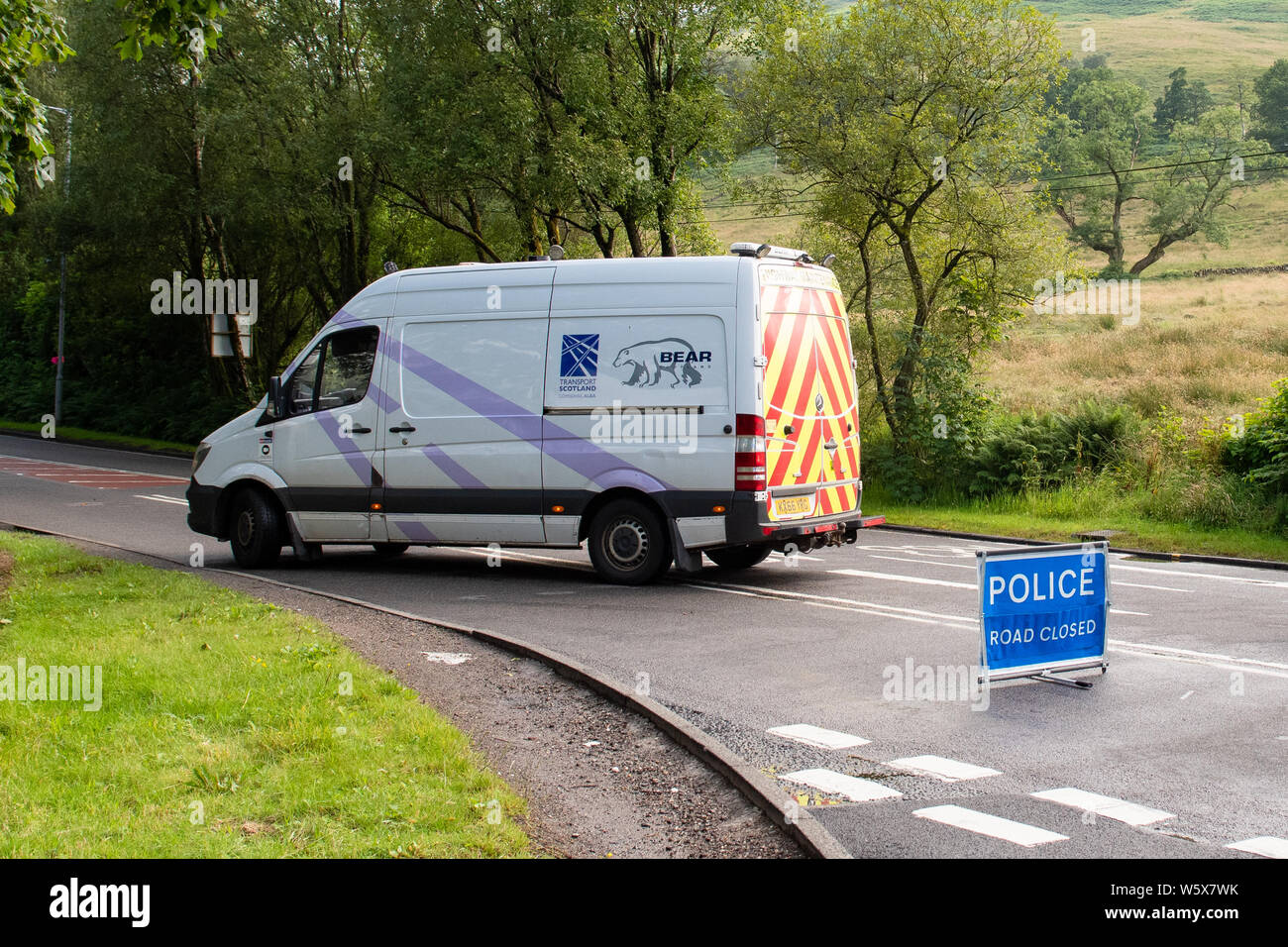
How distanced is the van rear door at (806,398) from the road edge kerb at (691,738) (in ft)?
11.7

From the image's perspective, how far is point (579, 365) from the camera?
41.7 feet

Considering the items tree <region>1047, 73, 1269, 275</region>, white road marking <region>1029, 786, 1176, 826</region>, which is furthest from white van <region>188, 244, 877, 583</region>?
tree <region>1047, 73, 1269, 275</region>

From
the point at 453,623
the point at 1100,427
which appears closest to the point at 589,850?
the point at 453,623

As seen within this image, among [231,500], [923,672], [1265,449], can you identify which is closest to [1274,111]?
[1265,449]

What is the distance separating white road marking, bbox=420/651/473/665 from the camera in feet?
29.2

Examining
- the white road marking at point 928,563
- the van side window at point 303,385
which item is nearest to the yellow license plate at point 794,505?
the white road marking at point 928,563

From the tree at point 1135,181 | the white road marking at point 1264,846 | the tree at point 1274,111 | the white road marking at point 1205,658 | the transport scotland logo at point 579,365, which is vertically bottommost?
the white road marking at point 1264,846

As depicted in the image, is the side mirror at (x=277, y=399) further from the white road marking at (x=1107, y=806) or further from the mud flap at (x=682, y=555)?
the white road marking at (x=1107, y=806)

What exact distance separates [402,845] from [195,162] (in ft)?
112

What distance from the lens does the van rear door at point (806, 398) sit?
12305 millimetres

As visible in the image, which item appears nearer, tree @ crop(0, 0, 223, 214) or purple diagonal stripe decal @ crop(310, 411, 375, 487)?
tree @ crop(0, 0, 223, 214)

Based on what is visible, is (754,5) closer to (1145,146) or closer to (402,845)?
(402,845)

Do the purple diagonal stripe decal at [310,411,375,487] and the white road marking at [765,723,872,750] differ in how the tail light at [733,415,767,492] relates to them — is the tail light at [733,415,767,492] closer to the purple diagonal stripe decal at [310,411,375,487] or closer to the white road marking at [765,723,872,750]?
the purple diagonal stripe decal at [310,411,375,487]

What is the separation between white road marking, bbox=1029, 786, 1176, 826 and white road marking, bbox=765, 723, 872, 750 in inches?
49.0
